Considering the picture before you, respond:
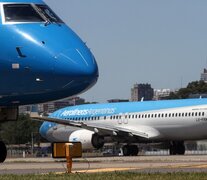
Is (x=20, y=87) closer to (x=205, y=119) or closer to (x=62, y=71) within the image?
(x=62, y=71)

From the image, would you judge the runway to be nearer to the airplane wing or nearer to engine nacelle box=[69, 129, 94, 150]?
engine nacelle box=[69, 129, 94, 150]

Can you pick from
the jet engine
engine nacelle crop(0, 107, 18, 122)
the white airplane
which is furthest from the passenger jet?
the jet engine

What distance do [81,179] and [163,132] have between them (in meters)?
38.2

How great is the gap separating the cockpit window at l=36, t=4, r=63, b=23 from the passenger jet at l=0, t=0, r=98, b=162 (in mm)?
54

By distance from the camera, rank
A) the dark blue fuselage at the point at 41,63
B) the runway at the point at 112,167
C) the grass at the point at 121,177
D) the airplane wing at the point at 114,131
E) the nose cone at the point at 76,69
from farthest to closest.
Answer: the airplane wing at the point at 114,131 → the runway at the point at 112,167 → the dark blue fuselage at the point at 41,63 → the nose cone at the point at 76,69 → the grass at the point at 121,177

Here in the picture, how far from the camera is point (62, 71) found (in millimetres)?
22641

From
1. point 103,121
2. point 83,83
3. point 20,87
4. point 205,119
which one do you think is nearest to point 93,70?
point 83,83

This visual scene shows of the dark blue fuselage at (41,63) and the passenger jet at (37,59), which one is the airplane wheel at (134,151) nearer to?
the passenger jet at (37,59)

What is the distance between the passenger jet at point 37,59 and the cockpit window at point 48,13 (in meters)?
0.05

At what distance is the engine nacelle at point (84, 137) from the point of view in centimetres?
5829

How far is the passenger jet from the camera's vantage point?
22.7 meters

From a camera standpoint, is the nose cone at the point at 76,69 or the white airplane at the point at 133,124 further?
the white airplane at the point at 133,124

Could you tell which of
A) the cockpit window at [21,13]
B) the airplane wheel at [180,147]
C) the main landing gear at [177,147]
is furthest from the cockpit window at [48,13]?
the airplane wheel at [180,147]

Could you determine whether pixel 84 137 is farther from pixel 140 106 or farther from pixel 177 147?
pixel 177 147
